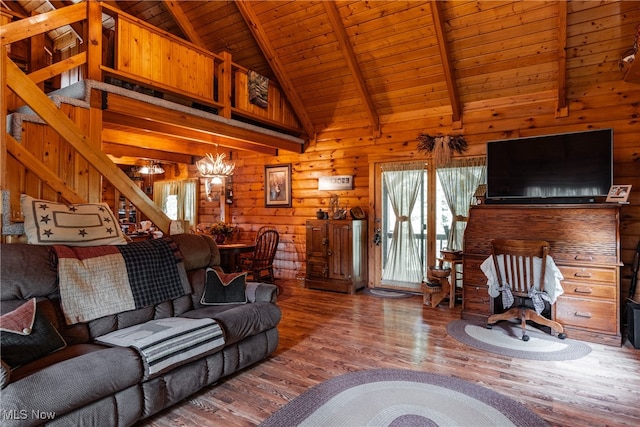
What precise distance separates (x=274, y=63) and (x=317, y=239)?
2735 mm

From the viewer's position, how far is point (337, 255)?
17.7ft

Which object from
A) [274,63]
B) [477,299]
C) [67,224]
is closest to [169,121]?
[274,63]

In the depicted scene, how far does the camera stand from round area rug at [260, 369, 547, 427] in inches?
81.5

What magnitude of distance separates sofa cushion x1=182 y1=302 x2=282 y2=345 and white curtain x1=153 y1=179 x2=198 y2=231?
505 centimetres

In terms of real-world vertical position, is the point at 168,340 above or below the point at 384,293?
above

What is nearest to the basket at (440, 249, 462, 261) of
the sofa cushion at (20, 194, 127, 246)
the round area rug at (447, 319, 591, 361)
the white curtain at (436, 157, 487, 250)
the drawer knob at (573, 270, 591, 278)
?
the white curtain at (436, 157, 487, 250)

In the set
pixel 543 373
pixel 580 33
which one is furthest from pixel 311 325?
pixel 580 33

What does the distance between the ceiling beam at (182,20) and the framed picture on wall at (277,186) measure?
7.65ft

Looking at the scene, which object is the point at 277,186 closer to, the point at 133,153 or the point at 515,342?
the point at 133,153

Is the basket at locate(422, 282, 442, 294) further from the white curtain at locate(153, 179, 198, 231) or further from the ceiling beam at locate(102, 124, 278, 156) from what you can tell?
the white curtain at locate(153, 179, 198, 231)

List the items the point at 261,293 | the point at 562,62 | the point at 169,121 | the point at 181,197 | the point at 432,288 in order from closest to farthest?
the point at 261,293, the point at 562,62, the point at 169,121, the point at 432,288, the point at 181,197

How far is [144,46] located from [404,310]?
4.29 metres

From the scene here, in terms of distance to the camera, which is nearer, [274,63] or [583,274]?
[583,274]

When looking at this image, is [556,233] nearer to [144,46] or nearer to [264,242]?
[264,242]
